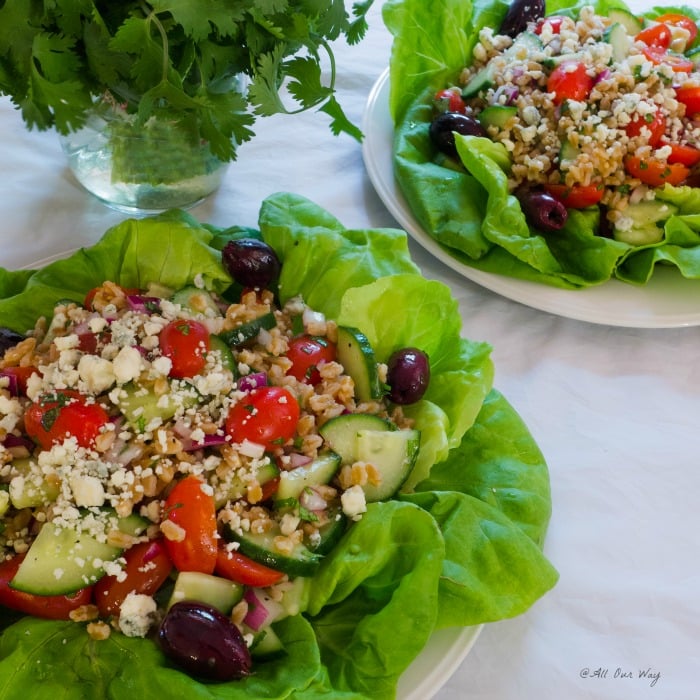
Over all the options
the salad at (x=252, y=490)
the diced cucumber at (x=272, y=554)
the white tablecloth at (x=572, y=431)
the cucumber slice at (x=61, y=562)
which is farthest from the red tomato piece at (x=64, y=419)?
the white tablecloth at (x=572, y=431)

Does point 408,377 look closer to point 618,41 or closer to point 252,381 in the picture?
point 252,381

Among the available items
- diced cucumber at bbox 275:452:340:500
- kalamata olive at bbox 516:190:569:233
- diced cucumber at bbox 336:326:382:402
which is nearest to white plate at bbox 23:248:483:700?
diced cucumber at bbox 275:452:340:500

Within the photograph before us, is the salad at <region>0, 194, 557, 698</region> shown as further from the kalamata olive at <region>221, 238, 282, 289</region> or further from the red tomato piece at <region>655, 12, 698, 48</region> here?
the red tomato piece at <region>655, 12, 698, 48</region>

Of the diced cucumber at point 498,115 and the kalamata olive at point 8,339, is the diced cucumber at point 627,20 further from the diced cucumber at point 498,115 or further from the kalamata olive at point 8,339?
the kalamata olive at point 8,339

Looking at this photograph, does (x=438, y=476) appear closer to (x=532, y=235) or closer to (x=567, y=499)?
(x=567, y=499)

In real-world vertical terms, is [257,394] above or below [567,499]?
above

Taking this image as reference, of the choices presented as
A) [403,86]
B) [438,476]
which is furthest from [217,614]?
[403,86]
